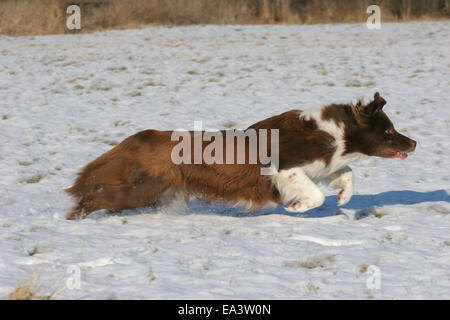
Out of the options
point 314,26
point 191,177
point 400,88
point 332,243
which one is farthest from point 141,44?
point 332,243

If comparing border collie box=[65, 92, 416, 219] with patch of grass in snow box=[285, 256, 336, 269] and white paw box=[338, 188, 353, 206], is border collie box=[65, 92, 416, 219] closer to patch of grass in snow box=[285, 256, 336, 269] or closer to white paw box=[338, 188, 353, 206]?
white paw box=[338, 188, 353, 206]

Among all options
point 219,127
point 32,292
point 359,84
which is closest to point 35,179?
point 219,127

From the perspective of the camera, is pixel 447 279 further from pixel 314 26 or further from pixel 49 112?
pixel 314 26

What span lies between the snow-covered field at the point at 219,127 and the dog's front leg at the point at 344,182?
0.21 metres

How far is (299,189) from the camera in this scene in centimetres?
591

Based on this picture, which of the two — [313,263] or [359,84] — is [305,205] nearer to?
[313,263]

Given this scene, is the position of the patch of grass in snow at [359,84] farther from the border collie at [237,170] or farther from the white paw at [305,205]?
the white paw at [305,205]

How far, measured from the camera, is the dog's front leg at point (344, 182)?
634 cm

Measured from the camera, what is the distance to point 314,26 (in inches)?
802

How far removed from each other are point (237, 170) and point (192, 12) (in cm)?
1682

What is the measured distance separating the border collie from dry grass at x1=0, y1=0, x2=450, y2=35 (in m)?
15.9

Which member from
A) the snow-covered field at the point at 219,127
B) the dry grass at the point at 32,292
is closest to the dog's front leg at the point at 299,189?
the snow-covered field at the point at 219,127

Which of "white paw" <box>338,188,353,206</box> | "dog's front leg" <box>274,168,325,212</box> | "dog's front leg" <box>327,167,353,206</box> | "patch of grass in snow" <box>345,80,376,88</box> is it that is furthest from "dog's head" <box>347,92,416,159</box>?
"patch of grass in snow" <box>345,80,376,88</box>

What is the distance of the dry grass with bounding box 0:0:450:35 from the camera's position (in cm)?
2088
